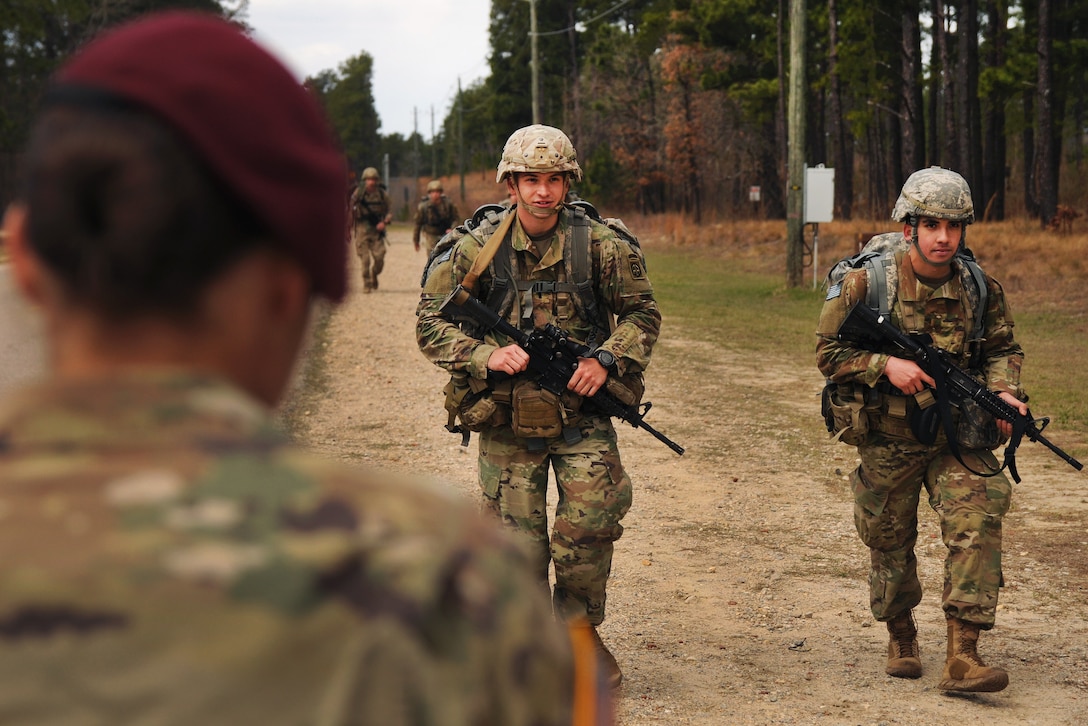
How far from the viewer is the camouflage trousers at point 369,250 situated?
2163cm

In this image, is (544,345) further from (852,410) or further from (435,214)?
(435,214)

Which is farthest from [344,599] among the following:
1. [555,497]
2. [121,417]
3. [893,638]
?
[555,497]

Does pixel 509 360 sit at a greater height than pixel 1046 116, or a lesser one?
lesser

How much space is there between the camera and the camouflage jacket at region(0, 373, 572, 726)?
1.03 m

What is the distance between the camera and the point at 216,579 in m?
1.04

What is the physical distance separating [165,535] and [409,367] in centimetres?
1304

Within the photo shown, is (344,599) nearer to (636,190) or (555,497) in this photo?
(555,497)

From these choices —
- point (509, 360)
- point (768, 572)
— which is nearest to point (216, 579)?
point (509, 360)

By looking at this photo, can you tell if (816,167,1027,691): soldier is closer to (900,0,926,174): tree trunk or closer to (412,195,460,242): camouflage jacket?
(412,195,460,242): camouflage jacket

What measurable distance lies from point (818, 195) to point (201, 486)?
20.6 meters

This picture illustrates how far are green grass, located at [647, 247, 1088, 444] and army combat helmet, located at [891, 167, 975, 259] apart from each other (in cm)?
482

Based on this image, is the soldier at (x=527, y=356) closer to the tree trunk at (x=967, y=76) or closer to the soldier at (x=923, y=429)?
the soldier at (x=923, y=429)

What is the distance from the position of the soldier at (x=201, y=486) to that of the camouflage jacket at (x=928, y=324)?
4517 mm

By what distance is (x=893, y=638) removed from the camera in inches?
223
